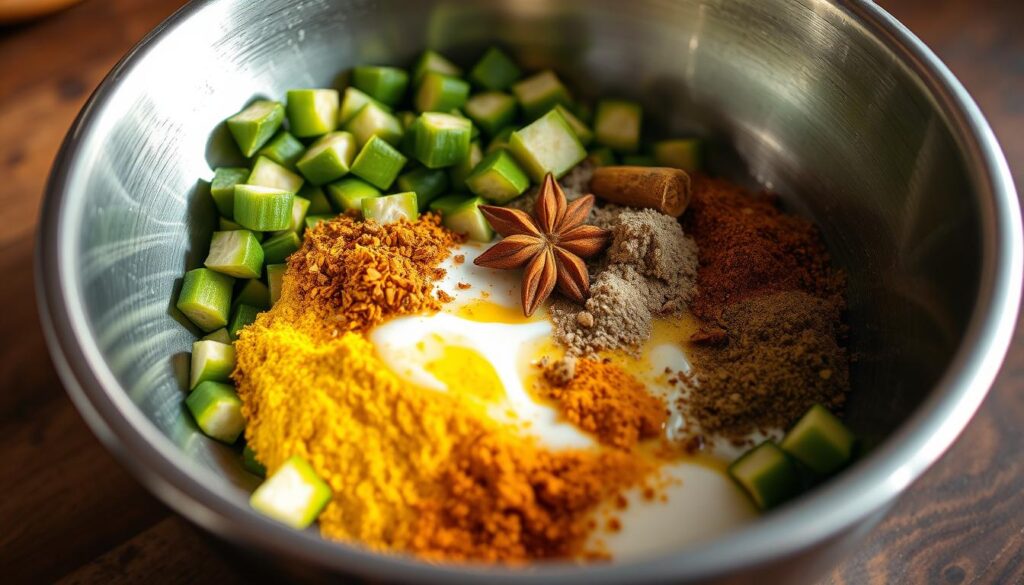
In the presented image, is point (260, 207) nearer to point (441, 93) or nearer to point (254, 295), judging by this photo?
point (254, 295)

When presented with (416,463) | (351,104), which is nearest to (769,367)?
(416,463)

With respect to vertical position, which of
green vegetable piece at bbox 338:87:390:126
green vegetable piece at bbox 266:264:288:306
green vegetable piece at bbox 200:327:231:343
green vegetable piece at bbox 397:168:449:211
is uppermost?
green vegetable piece at bbox 338:87:390:126

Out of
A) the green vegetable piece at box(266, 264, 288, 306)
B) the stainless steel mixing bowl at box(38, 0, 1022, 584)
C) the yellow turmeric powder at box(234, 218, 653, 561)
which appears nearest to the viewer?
the stainless steel mixing bowl at box(38, 0, 1022, 584)

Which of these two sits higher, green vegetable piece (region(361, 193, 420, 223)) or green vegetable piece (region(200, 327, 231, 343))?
green vegetable piece (region(361, 193, 420, 223))

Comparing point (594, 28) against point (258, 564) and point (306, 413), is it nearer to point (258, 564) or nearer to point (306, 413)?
point (306, 413)

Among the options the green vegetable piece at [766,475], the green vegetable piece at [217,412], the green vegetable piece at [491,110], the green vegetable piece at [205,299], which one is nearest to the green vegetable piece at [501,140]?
the green vegetable piece at [491,110]

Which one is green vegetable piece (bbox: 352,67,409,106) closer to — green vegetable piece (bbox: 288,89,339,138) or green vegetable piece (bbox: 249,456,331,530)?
green vegetable piece (bbox: 288,89,339,138)

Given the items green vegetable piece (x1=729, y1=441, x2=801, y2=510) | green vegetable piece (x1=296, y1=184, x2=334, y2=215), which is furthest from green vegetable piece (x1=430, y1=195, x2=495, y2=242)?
green vegetable piece (x1=729, y1=441, x2=801, y2=510)

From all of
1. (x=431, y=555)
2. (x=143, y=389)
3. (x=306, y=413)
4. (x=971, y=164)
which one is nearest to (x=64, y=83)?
(x=143, y=389)
